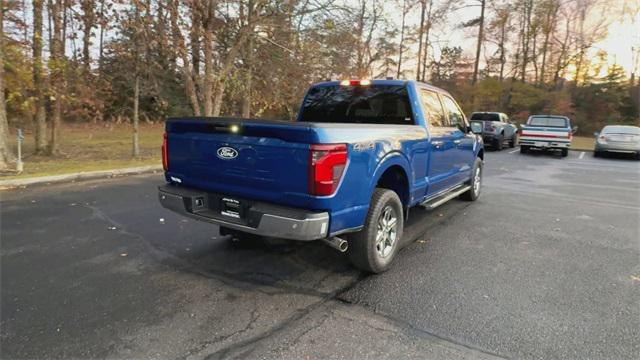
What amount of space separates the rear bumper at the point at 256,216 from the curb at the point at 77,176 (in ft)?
18.6

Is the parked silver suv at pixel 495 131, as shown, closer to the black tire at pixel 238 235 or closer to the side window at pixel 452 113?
the side window at pixel 452 113

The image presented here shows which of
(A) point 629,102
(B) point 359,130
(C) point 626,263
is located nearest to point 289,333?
(B) point 359,130

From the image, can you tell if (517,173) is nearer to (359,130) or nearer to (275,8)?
(275,8)

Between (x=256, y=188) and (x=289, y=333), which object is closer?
(x=289, y=333)

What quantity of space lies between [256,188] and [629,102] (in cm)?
4188

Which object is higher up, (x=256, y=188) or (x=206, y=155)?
(x=206, y=155)

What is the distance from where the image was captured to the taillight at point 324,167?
3.00 meters

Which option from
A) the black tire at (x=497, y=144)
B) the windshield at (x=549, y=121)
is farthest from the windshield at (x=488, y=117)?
the windshield at (x=549, y=121)

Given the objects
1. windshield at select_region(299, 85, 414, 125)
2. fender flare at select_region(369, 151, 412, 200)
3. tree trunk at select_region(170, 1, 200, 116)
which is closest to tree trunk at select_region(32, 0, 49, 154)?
tree trunk at select_region(170, 1, 200, 116)

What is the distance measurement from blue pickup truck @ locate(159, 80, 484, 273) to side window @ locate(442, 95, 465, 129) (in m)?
0.83

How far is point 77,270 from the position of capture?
3.82 meters

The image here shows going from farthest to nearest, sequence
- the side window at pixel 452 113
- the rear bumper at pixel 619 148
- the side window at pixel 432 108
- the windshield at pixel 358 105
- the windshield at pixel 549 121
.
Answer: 1. the windshield at pixel 549 121
2. the rear bumper at pixel 619 148
3. the side window at pixel 452 113
4. the side window at pixel 432 108
5. the windshield at pixel 358 105

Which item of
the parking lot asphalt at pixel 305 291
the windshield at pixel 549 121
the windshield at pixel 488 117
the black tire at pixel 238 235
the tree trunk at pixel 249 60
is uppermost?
the tree trunk at pixel 249 60

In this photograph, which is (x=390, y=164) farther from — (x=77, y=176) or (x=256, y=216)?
(x=77, y=176)
